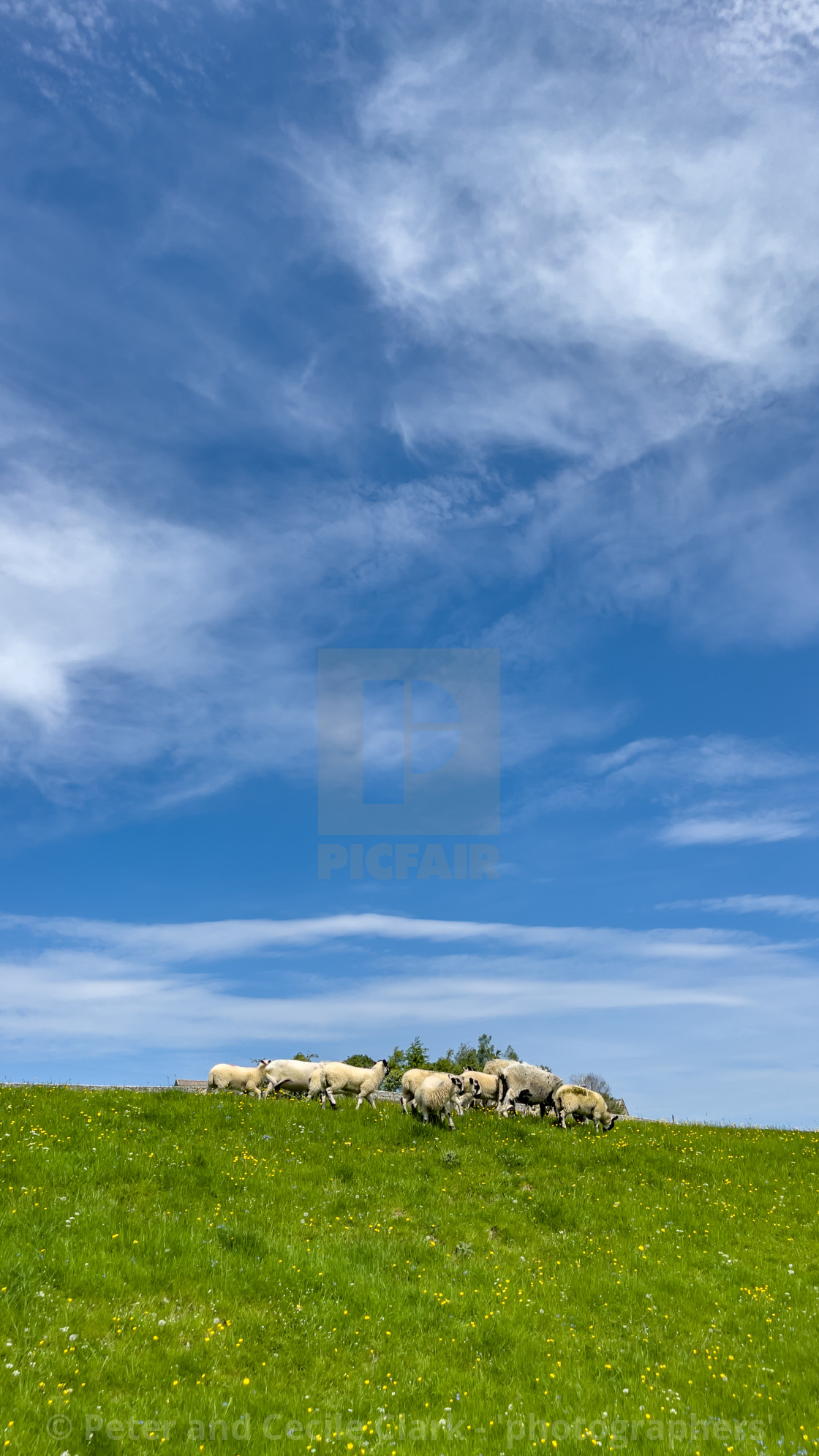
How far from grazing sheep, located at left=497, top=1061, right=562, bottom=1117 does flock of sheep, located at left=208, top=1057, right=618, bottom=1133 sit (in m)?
0.03

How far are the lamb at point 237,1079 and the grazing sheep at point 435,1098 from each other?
6.79 meters

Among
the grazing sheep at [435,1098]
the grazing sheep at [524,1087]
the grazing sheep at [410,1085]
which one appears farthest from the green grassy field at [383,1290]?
the grazing sheep at [524,1087]

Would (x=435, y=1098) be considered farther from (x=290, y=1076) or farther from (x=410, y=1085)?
(x=290, y=1076)

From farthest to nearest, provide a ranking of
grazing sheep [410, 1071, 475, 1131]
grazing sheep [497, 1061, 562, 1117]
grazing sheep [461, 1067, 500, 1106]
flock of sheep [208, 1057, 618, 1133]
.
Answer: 1. grazing sheep [461, 1067, 500, 1106]
2. grazing sheep [497, 1061, 562, 1117]
3. flock of sheep [208, 1057, 618, 1133]
4. grazing sheep [410, 1071, 475, 1131]

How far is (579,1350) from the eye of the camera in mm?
13734

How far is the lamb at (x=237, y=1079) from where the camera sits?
3228 centimetres

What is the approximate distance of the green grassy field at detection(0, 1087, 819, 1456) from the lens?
1071 centimetres

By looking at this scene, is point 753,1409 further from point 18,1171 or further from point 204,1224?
point 18,1171

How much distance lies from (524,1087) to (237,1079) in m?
11.4

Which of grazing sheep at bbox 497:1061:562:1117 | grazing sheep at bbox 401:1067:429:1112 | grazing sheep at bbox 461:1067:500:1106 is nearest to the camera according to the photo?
grazing sheep at bbox 401:1067:429:1112

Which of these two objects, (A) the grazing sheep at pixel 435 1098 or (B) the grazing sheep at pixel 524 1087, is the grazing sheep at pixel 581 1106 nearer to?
(B) the grazing sheep at pixel 524 1087

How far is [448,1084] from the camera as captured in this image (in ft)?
94.9

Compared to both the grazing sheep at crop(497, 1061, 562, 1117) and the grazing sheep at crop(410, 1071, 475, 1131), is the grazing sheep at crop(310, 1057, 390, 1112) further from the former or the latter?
the grazing sheep at crop(497, 1061, 562, 1117)

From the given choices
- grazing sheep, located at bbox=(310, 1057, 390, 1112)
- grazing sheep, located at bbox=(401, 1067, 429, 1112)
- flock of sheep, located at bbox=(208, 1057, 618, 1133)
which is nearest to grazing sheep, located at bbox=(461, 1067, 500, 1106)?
flock of sheep, located at bbox=(208, 1057, 618, 1133)
